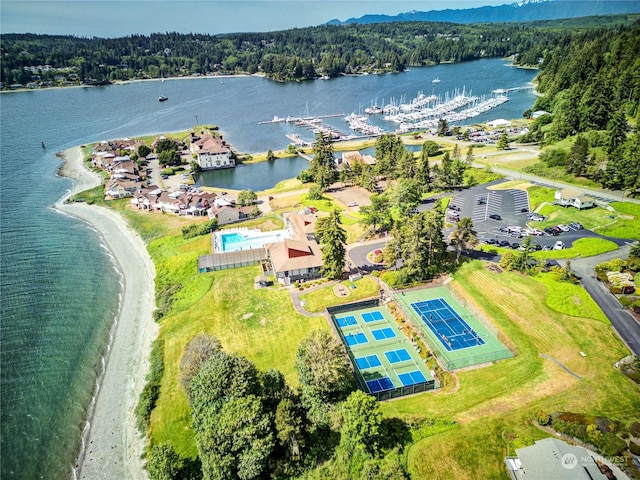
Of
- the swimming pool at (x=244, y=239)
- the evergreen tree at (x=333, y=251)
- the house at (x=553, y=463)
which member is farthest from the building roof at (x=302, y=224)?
the house at (x=553, y=463)

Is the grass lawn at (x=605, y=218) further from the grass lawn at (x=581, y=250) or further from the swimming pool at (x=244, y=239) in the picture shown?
the swimming pool at (x=244, y=239)

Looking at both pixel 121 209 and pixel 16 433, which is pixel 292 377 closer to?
pixel 16 433

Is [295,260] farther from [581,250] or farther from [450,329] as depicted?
[581,250]

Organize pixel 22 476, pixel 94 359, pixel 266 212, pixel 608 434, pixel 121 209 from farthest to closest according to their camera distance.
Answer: pixel 121 209, pixel 266 212, pixel 94 359, pixel 22 476, pixel 608 434

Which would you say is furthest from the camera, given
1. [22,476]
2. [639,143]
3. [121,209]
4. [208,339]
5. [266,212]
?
[121,209]

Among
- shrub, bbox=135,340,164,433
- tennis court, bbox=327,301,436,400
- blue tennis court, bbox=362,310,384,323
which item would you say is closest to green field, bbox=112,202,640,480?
shrub, bbox=135,340,164,433

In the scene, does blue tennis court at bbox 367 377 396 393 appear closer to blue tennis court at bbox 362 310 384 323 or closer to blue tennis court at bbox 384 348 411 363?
blue tennis court at bbox 384 348 411 363

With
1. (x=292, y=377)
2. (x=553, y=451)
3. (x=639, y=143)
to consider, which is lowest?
(x=292, y=377)

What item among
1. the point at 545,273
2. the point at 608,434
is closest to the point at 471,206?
the point at 545,273
